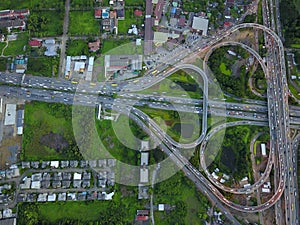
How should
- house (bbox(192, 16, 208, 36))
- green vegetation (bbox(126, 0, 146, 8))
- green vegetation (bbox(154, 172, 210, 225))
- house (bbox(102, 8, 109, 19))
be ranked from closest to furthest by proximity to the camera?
green vegetation (bbox(154, 172, 210, 225)) → house (bbox(192, 16, 208, 36)) → house (bbox(102, 8, 109, 19)) → green vegetation (bbox(126, 0, 146, 8))

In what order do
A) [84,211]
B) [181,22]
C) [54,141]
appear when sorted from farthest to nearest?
1. [181,22]
2. [54,141]
3. [84,211]

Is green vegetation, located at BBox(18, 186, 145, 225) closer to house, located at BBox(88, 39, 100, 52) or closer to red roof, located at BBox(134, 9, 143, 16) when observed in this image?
house, located at BBox(88, 39, 100, 52)

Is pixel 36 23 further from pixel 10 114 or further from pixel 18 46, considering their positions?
pixel 10 114

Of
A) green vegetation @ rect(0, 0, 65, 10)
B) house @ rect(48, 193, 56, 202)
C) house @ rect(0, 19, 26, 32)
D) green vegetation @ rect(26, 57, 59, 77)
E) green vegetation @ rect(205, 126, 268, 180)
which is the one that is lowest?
house @ rect(48, 193, 56, 202)

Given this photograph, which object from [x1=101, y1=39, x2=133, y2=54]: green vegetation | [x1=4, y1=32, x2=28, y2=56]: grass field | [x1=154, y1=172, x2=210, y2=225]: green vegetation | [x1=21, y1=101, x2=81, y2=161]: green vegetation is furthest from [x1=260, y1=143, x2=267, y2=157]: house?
[x1=4, y1=32, x2=28, y2=56]: grass field

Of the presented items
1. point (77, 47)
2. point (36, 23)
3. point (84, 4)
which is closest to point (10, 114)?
point (77, 47)

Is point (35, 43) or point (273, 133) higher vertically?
point (35, 43)
